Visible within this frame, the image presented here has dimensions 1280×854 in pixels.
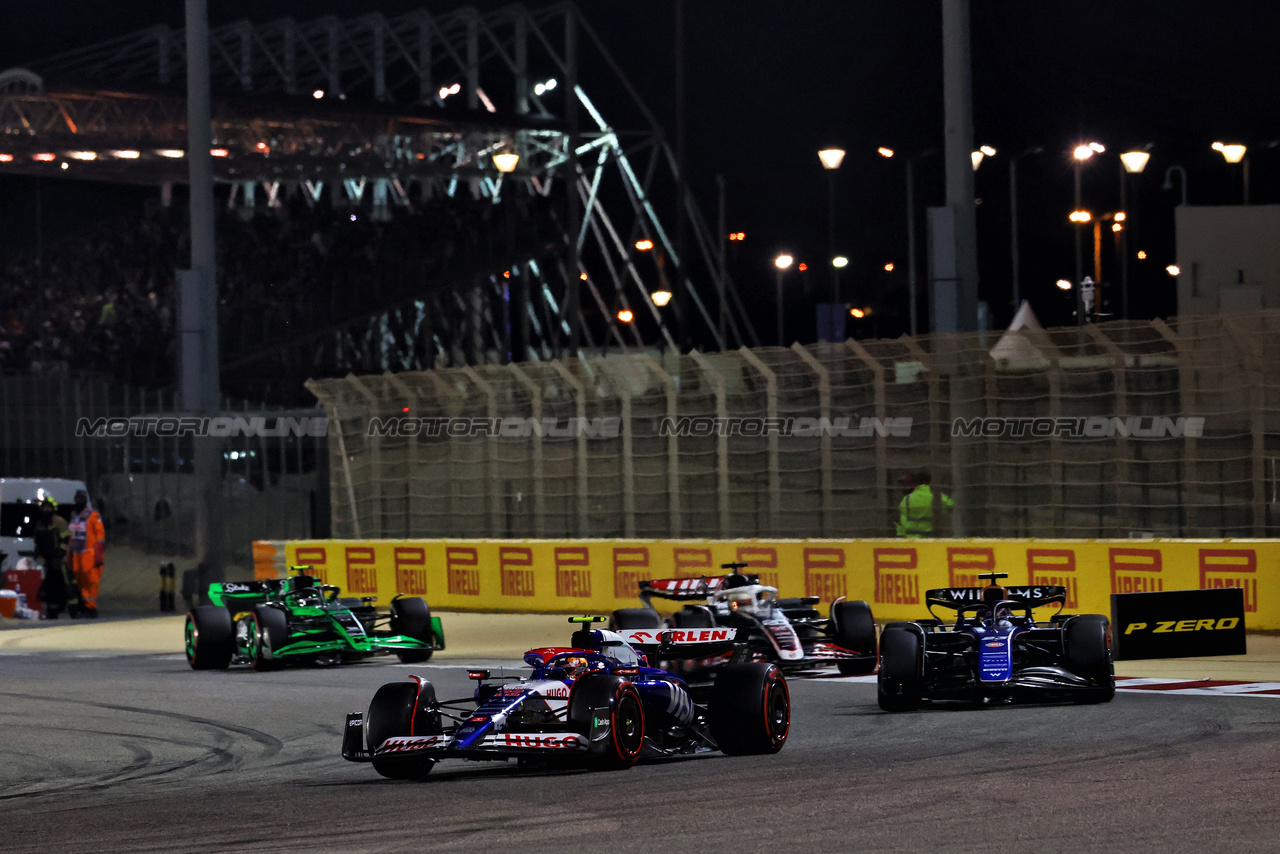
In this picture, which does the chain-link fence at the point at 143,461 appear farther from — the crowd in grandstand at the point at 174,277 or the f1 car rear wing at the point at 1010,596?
the f1 car rear wing at the point at 1010,596

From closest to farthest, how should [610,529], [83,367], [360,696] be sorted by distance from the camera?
[360,696] → [610,529] → [83,367]

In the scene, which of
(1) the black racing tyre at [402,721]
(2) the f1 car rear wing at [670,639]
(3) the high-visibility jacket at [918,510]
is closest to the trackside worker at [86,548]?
(3) the high-visibility jacket at [918,510]

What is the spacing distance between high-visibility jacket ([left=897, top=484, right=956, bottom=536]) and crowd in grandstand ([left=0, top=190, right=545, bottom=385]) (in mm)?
19961

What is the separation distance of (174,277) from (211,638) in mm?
23445

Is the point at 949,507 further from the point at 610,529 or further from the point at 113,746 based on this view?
the point at 113,746

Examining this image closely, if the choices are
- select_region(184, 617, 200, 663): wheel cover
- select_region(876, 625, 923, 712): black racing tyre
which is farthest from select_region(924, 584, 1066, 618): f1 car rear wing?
select_region(184, 617, 200, 663): wheel cover

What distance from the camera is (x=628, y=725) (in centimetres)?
980

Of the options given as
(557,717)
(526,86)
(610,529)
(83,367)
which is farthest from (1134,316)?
(557,717)

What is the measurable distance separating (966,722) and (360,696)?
16.0ft

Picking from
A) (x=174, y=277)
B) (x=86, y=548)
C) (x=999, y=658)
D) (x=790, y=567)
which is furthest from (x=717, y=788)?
(x=174, y=277)

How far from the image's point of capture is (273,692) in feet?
49.1

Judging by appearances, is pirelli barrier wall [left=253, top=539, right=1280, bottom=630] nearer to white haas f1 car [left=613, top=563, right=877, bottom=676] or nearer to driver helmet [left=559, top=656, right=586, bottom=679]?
white haas f1 car [left=613, top=563, right=877, bottom=676]

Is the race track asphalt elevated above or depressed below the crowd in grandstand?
below

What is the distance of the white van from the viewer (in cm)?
2677
